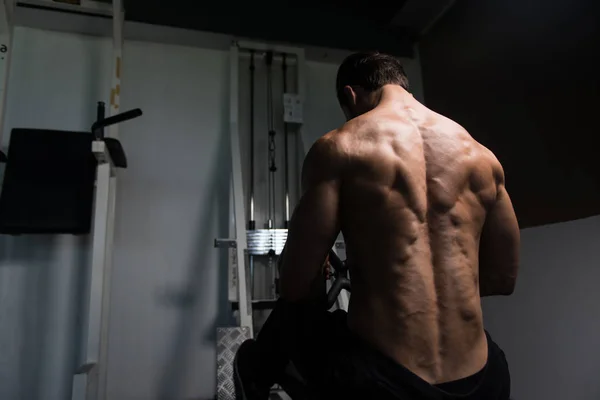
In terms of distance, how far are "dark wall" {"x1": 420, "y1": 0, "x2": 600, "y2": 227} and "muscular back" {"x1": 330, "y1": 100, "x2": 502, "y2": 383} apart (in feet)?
3.47

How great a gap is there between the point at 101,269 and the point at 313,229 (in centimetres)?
142

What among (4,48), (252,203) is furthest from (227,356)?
(4,48)

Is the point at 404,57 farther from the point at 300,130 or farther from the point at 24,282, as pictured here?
the point at 24,282

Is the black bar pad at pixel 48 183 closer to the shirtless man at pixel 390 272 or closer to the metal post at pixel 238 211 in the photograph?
the metal post at pixel 238 211

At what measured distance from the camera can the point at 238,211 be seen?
2236 millimetres

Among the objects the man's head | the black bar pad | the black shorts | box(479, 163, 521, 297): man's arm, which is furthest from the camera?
the black bar pad

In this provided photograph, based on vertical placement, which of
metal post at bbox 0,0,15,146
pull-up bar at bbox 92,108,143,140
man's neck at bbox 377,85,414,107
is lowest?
man's neck at bbox 377,85,414,107

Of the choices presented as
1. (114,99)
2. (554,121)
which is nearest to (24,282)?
(114,99)

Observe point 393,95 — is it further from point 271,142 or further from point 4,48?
point 4,48

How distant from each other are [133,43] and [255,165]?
44.8 inches

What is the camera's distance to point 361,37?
302 cm

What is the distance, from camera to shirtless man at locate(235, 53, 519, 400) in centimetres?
94

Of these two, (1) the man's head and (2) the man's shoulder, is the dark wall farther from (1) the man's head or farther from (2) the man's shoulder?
(2) the man's shoulder

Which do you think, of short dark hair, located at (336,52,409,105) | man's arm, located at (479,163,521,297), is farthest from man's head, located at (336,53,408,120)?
man's arm, located at (479,163,521,297)
